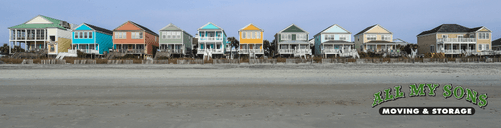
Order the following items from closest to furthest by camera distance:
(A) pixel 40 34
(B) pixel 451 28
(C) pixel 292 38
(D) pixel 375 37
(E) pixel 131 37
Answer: (A) pixel 40 34, (E) pixel 131 37, (C) pixel 292 38, (D) pixel 375 37, (B) pixel 451 28

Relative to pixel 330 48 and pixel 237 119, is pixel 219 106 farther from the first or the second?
pixel 330 48

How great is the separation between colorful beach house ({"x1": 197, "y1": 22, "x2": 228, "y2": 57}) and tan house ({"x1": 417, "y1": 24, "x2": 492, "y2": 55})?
124ft

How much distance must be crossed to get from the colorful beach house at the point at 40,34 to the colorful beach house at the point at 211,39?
2282 centimetres

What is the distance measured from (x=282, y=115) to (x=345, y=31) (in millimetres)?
50364

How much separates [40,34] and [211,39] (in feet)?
91.9

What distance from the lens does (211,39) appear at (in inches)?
2005

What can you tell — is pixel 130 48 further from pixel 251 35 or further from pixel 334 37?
pixel 334 37

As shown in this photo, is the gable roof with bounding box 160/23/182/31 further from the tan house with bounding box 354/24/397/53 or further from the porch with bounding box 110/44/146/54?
the tan house with bounding box 354/24/397/53

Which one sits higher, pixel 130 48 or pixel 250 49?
pixel 130 48

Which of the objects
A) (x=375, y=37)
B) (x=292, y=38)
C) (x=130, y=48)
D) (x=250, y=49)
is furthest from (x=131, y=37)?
(x=375, y=37)

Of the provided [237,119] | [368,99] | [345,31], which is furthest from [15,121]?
[345,31]

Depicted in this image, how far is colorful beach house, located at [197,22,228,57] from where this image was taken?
50406 mm

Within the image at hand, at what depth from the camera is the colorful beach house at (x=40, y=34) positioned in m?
48.8

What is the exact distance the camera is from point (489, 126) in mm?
5832
